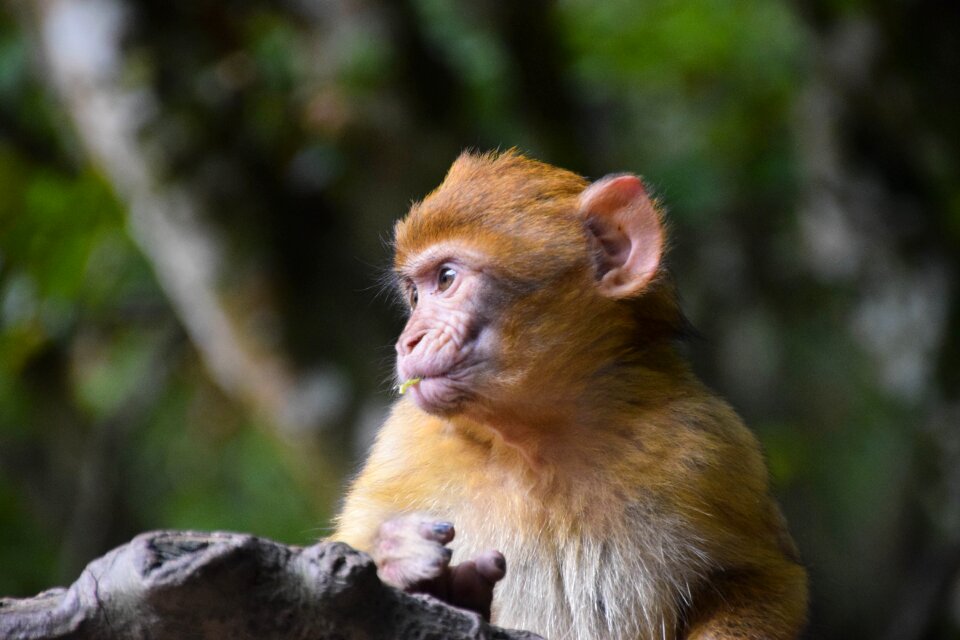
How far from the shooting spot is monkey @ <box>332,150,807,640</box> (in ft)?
14.3

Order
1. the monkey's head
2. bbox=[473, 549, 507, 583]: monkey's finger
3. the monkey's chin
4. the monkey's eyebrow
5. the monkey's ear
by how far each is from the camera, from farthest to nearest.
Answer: the monkey's ear
the monkey's eyebrow
the monkey's head
the monkey's chin
bbox=[473, 549, 507, 583]: monkey's finger

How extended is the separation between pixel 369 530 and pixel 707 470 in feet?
4.18

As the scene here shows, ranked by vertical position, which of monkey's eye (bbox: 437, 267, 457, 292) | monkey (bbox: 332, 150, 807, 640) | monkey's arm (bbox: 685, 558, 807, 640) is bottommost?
monkey's arm (bbox: 685, 558, 807, 640)

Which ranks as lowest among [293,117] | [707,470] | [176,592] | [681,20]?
[176,592]

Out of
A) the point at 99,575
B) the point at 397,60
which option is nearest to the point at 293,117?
the point at 397,60

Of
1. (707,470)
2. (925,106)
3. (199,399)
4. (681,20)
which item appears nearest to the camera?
(707,470)

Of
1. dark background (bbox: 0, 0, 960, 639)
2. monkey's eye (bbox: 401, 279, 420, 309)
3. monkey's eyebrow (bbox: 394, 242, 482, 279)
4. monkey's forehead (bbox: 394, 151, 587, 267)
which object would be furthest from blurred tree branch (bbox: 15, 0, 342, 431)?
monkey's eyebrow (bbox: 394, 242, 482, 279)

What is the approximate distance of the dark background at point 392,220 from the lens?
8.39 m

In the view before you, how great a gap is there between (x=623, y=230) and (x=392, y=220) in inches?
154

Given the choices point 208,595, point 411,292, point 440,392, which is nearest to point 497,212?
point 411,292

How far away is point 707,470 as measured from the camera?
4.40 meters

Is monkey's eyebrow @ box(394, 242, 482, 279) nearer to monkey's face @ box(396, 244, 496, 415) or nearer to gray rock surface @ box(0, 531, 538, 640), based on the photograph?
monkey's face @ box(396, 244, 496, 415)

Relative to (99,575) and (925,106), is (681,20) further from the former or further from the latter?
(99,575)

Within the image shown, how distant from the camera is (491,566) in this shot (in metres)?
3.71
